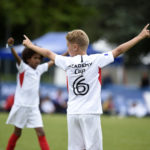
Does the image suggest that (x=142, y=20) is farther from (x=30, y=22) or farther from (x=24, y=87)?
(x=30, y=22)

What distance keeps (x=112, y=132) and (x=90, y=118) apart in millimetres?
7091

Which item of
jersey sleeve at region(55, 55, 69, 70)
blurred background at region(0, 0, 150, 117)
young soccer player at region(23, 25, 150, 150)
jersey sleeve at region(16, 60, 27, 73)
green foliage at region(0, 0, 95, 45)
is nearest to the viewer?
young soccer player at region(23, 25, 150, 150)

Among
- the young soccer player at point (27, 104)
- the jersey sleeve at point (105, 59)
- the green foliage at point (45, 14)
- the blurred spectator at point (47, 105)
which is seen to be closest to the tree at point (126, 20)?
the blurred spectator at point (47, 105)

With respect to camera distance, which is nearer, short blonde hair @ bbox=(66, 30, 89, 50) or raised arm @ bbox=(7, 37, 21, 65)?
short blonde hair @ bbox=(66, 30, 89, 50)

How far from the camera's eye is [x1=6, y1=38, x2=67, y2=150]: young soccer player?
777cm

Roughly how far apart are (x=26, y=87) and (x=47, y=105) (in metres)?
11.5

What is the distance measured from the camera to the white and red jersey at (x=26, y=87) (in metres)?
7.80

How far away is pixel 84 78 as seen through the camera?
5.57 meters

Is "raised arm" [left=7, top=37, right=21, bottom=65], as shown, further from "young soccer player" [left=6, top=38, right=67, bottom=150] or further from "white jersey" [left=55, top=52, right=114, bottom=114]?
"white jersey" [left=55, top=52, right=114, bottom=114]

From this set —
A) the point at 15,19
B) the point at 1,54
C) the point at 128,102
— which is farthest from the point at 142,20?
the point at 15,19

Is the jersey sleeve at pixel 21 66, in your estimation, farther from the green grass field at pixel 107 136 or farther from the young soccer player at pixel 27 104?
the green grass field at pixel 107 136

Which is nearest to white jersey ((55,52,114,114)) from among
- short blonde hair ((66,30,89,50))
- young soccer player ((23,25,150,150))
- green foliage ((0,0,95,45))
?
young soccer player ((23,25,150,150))

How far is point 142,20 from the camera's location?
23750mm

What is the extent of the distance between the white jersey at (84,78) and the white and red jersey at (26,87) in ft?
7.59
